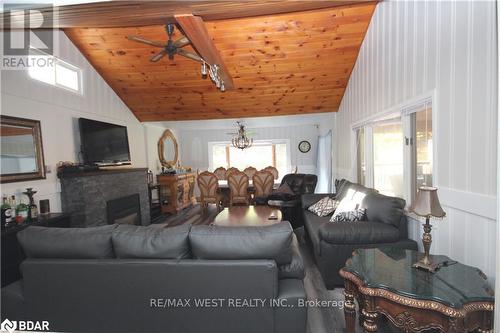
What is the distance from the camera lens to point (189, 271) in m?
1.54

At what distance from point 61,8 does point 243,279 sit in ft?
8.49

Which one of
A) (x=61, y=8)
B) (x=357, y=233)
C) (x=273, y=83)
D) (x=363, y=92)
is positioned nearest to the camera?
(x=61, y=8)

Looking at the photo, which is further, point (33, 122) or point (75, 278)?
point (33, 122)

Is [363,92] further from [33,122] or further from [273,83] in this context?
[33,122]

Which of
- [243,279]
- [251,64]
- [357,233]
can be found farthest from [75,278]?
[251,64]

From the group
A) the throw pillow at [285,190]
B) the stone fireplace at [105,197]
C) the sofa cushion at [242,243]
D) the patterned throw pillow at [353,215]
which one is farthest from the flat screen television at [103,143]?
the patterned throw pillow at [353,215]

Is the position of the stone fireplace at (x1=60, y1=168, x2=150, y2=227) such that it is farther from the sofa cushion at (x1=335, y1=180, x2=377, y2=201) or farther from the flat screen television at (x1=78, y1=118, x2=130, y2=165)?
the sofa cushion at (x1=335, y1=180, x2=377, y2=201)

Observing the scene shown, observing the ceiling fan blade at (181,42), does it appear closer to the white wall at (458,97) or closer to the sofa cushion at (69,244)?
the sofa cushion at (69,244)

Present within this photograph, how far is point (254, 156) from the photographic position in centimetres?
816

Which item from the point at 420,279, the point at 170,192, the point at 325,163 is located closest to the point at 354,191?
the point at 420,279

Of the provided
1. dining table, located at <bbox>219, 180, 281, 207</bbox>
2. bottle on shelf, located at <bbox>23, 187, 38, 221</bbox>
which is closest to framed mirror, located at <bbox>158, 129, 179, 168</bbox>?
dining table, located at <bbox>219, 180, 281, 207</bbox>

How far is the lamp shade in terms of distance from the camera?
A: 153cm

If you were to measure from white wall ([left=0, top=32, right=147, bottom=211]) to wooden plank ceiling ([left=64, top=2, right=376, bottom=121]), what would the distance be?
0.85 feet

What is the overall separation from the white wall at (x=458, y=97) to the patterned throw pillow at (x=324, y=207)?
116 centimetres
